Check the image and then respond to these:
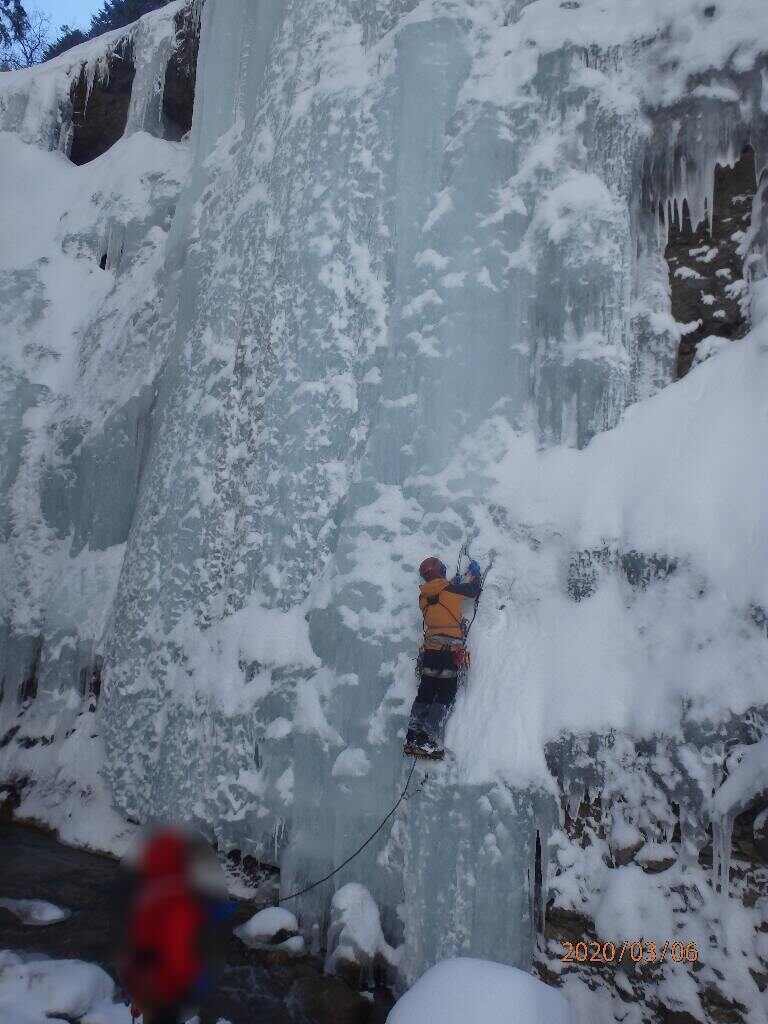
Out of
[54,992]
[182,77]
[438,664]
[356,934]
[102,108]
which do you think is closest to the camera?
[54,992]

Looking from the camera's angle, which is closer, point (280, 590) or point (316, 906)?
point (316, 906)

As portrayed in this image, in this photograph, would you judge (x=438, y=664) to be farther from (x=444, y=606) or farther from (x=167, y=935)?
(x=167, y=935)

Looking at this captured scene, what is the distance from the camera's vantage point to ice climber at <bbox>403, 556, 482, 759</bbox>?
4816 millimetres

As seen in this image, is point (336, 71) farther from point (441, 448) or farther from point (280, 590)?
point (280, 590)

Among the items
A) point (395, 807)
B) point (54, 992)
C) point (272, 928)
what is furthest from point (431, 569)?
point (54, 992)

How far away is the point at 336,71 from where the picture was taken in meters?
6.89

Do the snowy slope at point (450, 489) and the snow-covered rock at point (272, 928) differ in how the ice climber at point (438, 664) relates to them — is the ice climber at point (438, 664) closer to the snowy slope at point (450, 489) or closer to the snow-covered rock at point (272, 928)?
the snowy slope at point (450, 489)

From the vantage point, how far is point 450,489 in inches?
221

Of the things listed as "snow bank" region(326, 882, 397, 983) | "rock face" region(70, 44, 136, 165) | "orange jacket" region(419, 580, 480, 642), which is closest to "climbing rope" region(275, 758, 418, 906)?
"snow bank" region(326, 882, 397, 983)

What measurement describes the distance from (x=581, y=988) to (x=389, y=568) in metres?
2.92

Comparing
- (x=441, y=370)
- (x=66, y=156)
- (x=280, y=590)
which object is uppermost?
(x=66, y=156)

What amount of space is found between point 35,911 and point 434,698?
379 centimetres

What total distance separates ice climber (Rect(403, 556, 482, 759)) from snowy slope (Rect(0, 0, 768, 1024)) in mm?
193

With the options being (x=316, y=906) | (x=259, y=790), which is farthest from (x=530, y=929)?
(x=259, y=790)
